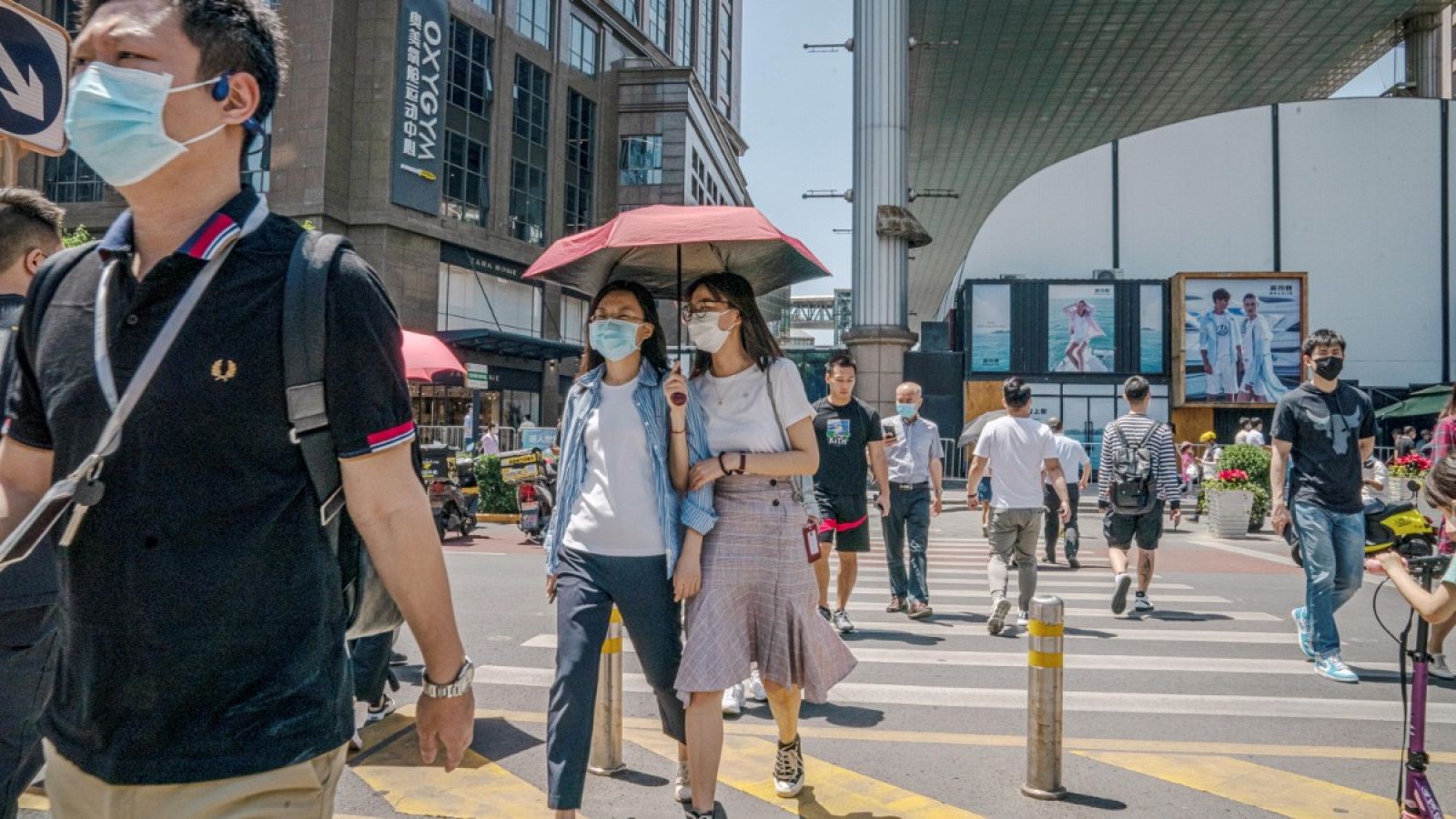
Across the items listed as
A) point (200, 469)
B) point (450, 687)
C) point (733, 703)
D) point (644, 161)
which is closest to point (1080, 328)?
point (644, 161)

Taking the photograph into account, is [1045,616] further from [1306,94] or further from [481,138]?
[1306,94]

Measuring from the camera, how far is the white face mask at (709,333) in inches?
157

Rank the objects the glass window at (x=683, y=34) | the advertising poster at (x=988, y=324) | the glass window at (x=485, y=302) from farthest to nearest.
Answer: the glass window at (x=683, y=34) < the glass window at (x=485, y=302) < the advertising poster at (x=988, y=324)

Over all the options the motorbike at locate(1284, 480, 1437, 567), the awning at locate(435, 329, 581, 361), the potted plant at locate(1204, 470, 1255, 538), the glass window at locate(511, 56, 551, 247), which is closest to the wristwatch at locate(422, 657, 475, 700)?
the motorbike at locate(1284, 480, 1437, 567)

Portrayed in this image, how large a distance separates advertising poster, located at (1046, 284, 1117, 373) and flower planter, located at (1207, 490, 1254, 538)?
53.8ft

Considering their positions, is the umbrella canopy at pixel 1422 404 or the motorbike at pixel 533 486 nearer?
the motorbike at pixel 533 486

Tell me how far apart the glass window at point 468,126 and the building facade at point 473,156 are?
2.6 inches

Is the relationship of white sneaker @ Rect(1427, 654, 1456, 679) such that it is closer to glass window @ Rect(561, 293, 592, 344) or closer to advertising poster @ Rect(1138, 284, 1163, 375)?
advertising poster @ Rect(1138, 284, 1163, 375)

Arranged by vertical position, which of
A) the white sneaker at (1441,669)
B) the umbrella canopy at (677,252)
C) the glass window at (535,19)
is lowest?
the white sneaker at (1441,669)

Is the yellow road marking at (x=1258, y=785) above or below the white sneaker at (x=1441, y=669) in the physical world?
below

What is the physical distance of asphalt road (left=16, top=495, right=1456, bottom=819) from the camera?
165 inches

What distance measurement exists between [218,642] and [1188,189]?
1518 inches

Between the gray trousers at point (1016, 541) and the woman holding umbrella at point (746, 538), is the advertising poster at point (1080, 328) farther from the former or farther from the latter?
the woman holding umbrella at point (746, 538)

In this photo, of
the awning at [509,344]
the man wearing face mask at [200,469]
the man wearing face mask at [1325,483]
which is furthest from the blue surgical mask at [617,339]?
the awning at [509,344]
